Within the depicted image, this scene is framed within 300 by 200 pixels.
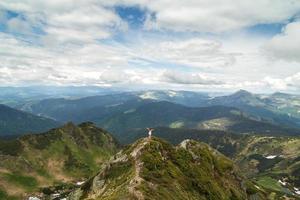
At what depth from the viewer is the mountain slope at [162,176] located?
115 m

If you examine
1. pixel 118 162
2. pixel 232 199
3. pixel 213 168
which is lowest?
pixel 232 199

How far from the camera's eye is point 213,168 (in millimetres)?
176375

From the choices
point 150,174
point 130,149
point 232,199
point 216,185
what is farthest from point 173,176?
point 232,199

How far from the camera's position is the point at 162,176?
127250 millimetres

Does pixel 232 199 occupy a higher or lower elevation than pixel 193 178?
lower

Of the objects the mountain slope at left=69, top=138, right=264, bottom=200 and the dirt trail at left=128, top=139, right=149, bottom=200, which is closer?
the dirt trail at left=128, top=139, right=149, bottom=200

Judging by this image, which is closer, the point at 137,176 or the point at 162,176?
the point at 137,176

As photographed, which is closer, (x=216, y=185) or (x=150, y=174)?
(x=150, y=174)

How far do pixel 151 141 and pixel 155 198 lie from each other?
44210 mm

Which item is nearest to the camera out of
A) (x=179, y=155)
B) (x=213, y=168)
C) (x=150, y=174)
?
(x=150, y=174)

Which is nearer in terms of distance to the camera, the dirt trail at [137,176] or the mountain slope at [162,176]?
the dirt trail at [137,176]

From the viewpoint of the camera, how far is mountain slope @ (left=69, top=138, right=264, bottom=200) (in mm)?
115312

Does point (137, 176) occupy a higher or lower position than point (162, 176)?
higher

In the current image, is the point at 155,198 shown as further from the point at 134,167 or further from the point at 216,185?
the point at 216,185
